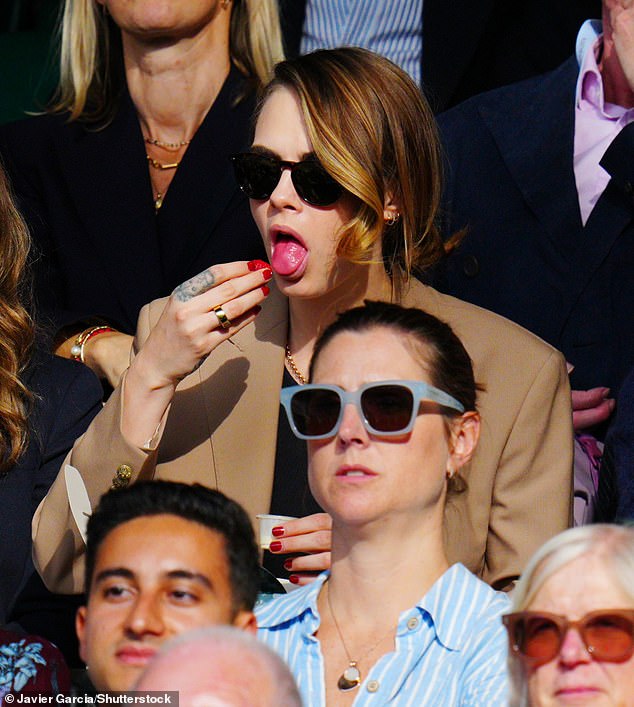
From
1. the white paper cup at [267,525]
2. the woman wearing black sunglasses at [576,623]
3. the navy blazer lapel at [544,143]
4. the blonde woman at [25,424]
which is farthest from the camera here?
the navy blazer lapel at [544,143]

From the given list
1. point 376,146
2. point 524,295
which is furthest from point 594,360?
point 376,146

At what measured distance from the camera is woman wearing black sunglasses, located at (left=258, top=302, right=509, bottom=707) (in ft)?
8.81

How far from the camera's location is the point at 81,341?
4.11 meters

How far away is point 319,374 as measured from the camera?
2953 mm

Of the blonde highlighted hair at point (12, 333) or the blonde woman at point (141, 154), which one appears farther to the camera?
the blonde woman at point (141, 154)

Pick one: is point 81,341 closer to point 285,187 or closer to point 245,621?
point 285,187

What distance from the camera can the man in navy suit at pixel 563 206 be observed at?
396 cm

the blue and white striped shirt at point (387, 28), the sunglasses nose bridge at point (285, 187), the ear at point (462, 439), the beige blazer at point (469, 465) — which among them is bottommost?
the ear at point (462, 439)

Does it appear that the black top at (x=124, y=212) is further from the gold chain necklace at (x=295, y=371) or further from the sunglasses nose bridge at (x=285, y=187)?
the sunglasses nose bridge at (x=285, y=187)

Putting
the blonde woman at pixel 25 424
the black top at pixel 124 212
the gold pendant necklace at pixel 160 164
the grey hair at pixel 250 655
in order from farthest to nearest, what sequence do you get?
the gold pendant necklace at pixel 160 164
the black top at pixel 124 212
the blonde woman at pixel 25 424
the grey hair at pixel 250 655

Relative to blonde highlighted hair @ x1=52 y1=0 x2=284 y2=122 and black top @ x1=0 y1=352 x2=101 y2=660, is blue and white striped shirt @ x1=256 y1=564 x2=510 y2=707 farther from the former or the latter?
blonde highlighted hair @ x1=52 y1=0 x2=284 y2=122

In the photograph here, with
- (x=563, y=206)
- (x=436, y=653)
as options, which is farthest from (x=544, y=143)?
(x=436, y=653)

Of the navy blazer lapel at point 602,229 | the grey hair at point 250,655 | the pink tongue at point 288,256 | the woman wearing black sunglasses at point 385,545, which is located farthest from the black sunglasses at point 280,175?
the grey hair at point 250,655

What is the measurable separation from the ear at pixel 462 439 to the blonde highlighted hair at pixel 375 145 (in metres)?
0.65
